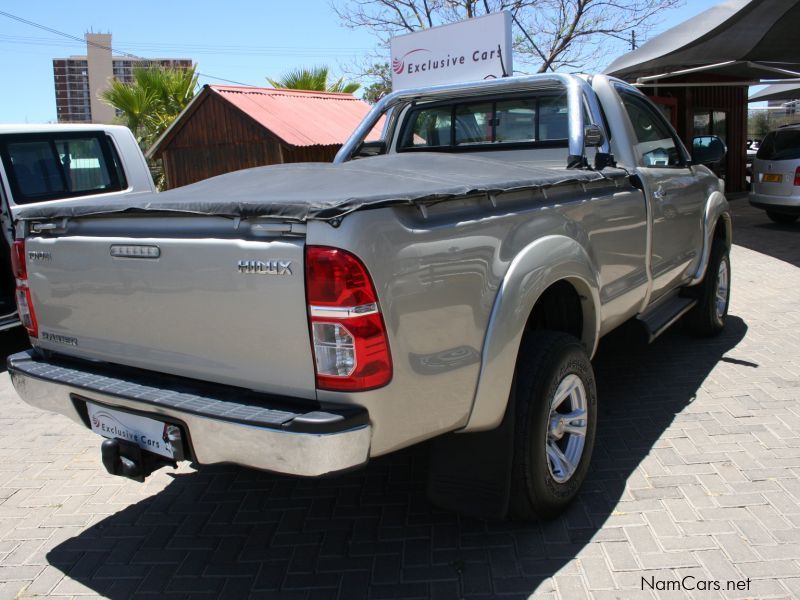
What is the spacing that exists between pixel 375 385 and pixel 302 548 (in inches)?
48.4

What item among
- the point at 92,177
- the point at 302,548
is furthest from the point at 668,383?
the point at 92,177

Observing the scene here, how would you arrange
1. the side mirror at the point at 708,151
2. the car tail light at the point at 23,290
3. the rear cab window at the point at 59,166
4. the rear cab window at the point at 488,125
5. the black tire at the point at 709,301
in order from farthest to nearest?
1. the rear cab window at the point at 59,166
2. the black tire at the point at 709,301
3. the side mirror at the point at 708,151
4. the rear cab window at the point at 488,125
5. the car tail light at the point at 23,290

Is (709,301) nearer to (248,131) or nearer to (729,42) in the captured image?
(729,42)

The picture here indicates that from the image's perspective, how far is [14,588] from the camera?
2932 millimetres

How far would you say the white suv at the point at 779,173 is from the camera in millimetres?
11844

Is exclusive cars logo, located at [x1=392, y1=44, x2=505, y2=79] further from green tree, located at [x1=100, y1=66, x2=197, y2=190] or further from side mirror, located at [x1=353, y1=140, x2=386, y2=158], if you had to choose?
green tree, located at [x1=100, y1=66, x2=197, y2=190]

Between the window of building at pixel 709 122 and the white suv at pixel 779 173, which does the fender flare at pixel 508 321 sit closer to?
the white suv at pixel 779 173

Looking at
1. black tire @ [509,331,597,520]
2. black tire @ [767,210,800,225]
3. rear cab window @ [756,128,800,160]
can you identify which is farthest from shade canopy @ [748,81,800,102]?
black tire @ [509,331,597,520]

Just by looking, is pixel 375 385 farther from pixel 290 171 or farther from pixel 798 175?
pixel 798 175

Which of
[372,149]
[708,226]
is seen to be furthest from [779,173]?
[372,149]

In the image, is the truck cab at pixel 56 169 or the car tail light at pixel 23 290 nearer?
the car tail light at pixel 23 290

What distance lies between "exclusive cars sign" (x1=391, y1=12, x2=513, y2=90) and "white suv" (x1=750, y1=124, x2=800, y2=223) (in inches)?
188

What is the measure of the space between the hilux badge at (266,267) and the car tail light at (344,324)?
0.26 ft

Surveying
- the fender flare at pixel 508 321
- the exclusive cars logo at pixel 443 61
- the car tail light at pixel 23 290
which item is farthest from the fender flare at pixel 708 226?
the exclusive cars logo at pixel 443 61
